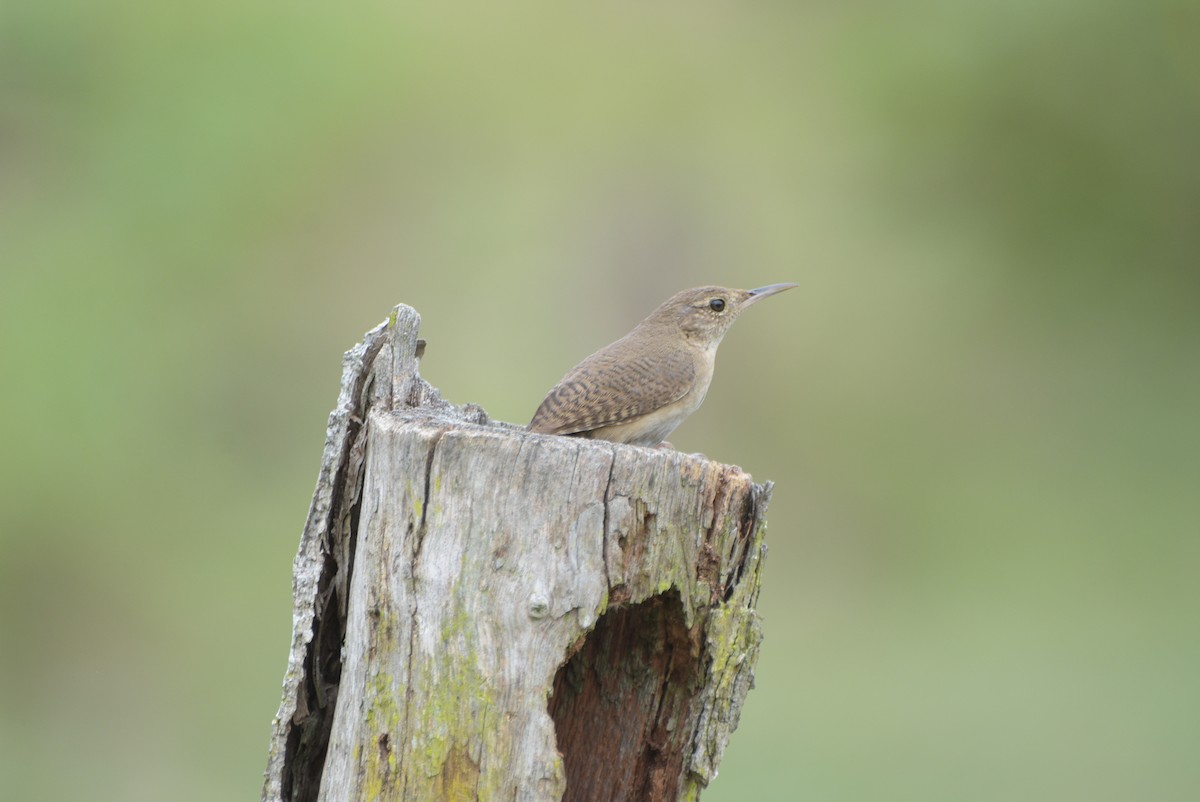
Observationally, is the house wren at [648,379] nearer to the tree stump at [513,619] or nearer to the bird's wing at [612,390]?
the bird's wing at [612,390]

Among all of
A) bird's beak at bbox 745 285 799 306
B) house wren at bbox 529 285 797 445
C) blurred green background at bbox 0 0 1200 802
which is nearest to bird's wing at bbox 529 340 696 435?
house wren at bbox 529 285 797 445

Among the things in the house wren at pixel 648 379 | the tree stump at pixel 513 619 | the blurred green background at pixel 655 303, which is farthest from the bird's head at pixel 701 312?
the blurred green background at pixel 655 303

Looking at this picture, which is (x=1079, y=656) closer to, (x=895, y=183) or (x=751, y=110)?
(x=895, y=183)

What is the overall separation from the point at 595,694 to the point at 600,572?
487mm

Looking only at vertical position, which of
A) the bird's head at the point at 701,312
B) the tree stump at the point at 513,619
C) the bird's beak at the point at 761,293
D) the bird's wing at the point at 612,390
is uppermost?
the bird's beak at the point at 761,293

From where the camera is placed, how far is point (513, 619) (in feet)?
9.68

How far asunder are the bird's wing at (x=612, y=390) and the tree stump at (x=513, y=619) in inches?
54.6

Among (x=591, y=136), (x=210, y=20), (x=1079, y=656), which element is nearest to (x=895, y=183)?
(x=591, y=136)

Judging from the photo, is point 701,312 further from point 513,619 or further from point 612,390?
point 513,619

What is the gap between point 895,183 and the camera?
12.3 metres

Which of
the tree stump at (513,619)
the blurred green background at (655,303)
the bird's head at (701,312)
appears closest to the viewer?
the tree stump at (513,619)

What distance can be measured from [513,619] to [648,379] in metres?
2.15

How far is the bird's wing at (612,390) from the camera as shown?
4746 mm

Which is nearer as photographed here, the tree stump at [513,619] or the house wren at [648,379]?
the tree stump at [513,619]
